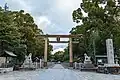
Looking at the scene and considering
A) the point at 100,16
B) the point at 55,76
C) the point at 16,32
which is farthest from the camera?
the point at 16,32

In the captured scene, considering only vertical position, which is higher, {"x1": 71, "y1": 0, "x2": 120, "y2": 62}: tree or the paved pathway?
{"x1": 71, "y1": 0, "x2": 120, "y2": 62}: tree

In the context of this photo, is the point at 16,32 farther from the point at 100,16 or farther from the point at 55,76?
the point at 55,76

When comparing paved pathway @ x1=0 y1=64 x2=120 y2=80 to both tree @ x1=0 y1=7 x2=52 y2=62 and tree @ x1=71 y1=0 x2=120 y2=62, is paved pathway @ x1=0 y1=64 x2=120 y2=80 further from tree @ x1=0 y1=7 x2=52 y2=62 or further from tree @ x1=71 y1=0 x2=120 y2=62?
tree @ x1=71 y1=0 x2=120 y2=62

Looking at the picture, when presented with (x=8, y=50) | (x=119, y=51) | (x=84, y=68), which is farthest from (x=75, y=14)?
A: (x=119, y=51)

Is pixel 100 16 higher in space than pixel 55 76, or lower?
higher

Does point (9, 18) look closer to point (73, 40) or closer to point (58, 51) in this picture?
point (73, 40)

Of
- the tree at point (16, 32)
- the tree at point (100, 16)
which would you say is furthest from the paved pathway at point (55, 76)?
the tree at point (100, 16)

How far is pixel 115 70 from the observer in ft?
78.0

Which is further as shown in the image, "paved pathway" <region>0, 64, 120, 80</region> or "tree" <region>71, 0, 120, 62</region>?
"tree" <region>71, 0, 120, 62</region>

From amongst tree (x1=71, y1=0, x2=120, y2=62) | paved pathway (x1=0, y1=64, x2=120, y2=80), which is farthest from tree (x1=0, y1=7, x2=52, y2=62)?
tree (x1=71, y1=0, x2=120, y2=62)

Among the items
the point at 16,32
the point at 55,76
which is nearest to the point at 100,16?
the point at 16,32

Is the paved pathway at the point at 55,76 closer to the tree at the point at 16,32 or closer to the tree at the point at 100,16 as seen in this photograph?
the tree at the point at 16,32

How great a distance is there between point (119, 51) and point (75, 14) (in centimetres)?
1437

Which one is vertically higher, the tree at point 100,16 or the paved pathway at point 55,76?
the tree at point 100,16
